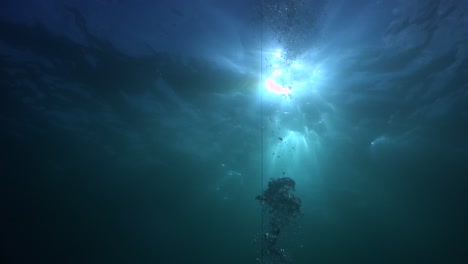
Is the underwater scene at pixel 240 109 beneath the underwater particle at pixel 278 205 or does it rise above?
above

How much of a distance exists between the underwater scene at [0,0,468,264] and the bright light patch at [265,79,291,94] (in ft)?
0.32

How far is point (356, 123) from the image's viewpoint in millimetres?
19609

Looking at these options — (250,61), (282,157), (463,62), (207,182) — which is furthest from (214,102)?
(207,182)

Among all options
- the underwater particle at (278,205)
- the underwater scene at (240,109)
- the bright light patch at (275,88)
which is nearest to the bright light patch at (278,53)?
the underwater scene at (240,109)

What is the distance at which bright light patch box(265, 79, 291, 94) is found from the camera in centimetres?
1530

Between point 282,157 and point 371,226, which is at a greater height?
point 371,226

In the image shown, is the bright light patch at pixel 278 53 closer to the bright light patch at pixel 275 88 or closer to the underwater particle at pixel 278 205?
the bright light patch at pixel 275 88

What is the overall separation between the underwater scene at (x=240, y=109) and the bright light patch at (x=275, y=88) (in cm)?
10

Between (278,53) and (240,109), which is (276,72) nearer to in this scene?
(278,53)

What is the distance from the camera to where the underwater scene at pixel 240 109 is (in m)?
12.4

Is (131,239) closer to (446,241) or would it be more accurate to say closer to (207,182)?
(207,182)

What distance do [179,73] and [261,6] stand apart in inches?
252

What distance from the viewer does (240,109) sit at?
18.5 m

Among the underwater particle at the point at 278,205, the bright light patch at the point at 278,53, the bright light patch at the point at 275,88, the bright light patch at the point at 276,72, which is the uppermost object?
the bright light patch at the point at 275,88
